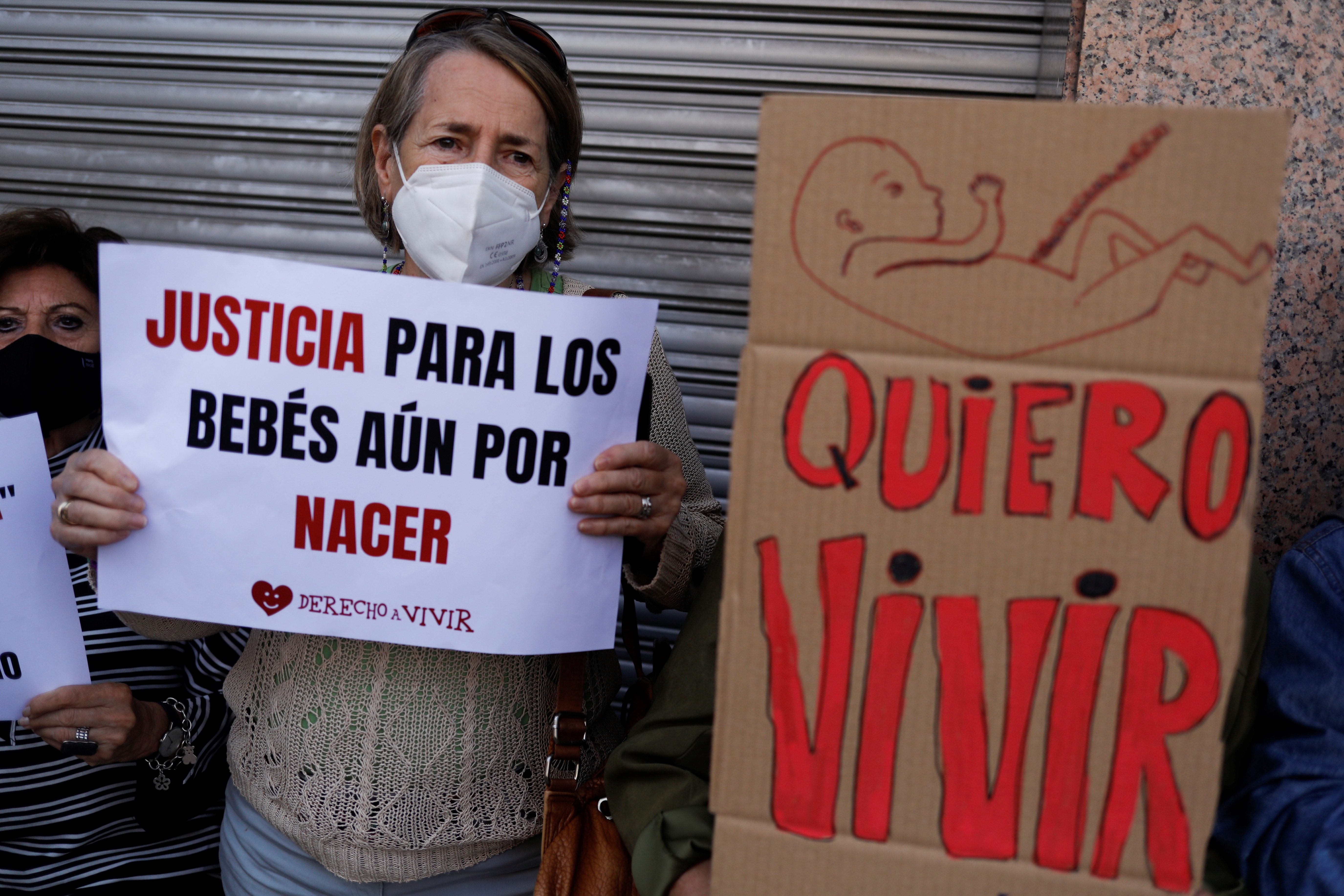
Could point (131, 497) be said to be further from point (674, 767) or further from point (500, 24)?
point (500, 24)

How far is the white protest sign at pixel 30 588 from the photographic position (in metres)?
1.53

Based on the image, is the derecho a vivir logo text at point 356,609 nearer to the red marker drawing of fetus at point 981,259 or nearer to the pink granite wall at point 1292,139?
the red marker drawing of fetus at point 981,259

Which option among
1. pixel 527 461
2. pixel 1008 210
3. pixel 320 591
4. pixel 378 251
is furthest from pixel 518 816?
pixel 378 251

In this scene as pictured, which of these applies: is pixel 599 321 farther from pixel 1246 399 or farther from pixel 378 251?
pixel 378 251

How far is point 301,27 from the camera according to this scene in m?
2.67

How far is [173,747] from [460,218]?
1153mm

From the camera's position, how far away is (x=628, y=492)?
1.31 metres

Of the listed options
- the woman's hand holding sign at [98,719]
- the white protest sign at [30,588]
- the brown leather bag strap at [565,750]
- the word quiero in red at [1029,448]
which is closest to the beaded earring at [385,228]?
the white protest sign at [30,588]

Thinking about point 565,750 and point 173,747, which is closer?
point 565,750

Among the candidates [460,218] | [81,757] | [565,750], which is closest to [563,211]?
[460,218]

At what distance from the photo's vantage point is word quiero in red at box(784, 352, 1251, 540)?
843 millimetres

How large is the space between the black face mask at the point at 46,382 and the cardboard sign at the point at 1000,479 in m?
1.47

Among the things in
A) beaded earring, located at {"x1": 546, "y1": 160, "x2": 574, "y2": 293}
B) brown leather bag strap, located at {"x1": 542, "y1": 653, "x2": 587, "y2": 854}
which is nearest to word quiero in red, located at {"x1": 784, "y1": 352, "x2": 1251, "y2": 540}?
brown leather bag strap, located at {"x1": 542, "y1": 653, "x2": 587, "y2": 854}

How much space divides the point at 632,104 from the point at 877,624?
2042 mm
